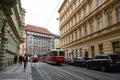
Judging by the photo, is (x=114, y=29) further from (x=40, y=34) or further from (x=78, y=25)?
(x=40, y=34)

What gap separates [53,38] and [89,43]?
80.3m

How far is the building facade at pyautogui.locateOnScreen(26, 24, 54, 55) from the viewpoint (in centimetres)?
9675

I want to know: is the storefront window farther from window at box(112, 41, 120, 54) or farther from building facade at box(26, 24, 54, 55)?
building facade at box(26, 24, 54, 55)

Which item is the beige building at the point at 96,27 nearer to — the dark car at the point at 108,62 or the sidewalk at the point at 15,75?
the dark car at the point at 108,62

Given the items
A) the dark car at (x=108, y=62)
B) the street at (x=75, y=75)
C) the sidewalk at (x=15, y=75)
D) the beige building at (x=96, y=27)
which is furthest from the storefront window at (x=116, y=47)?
the sidewalk at (x=15, y=75)

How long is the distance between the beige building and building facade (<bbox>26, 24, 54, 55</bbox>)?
58.4 m

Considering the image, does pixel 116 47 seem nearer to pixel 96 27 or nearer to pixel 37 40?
pixel 96 27

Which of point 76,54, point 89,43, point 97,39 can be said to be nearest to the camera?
point 97,39

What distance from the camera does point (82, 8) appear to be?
117 feet

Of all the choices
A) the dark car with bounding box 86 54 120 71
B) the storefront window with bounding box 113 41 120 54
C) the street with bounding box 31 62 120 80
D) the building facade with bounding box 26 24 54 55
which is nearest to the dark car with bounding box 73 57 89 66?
the storefront window with bounding box 113 41 120 54

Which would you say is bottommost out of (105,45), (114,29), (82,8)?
(105,45)

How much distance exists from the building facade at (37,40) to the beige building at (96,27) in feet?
192

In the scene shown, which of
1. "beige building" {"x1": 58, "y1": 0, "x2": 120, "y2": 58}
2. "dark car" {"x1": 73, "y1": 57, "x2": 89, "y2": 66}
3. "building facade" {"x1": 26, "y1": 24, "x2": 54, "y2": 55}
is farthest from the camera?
"building facade" {"x1": 26, "y1": 24, "x2": 54, "y2": 55}

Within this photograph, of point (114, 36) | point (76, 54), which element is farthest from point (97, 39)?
point (76, 54)
